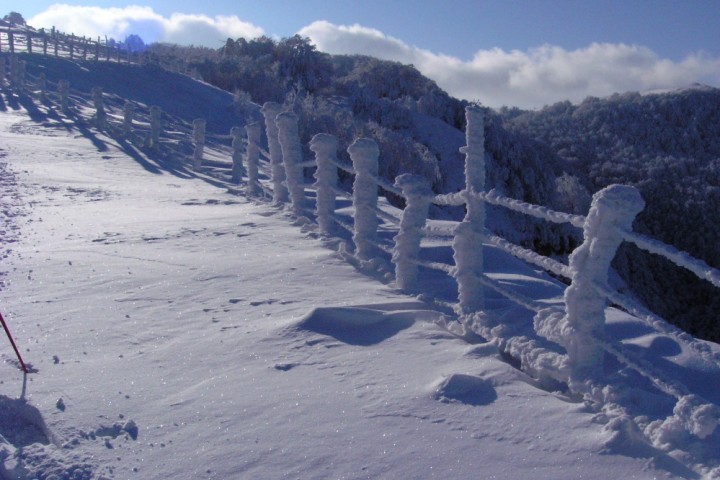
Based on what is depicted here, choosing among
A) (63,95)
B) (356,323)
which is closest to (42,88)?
(63,95)

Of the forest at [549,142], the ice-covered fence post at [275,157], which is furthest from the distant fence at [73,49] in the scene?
the ice-covered fence post at [275,157]

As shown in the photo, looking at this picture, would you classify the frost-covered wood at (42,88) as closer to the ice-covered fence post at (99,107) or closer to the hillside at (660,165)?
the ice-covered fence post at (99,107)

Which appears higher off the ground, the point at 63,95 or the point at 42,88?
the point at 42,88

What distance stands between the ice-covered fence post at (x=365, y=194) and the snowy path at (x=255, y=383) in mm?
332

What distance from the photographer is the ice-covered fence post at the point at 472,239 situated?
16.0 ft

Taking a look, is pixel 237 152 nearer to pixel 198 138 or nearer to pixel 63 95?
pixel 198 138

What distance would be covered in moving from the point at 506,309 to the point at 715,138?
167 feet

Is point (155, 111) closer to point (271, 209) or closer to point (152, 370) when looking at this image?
point (271, 209)

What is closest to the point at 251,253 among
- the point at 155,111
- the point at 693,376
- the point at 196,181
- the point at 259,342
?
the point at 259,342

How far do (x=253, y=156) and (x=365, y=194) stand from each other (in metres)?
5.79

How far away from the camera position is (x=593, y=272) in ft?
11.5

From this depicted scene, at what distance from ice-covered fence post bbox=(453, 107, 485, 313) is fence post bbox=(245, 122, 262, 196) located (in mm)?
7351

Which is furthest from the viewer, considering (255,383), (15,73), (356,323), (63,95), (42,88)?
(15,73)

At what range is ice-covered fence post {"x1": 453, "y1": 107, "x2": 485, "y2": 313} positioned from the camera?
4.89 metres
